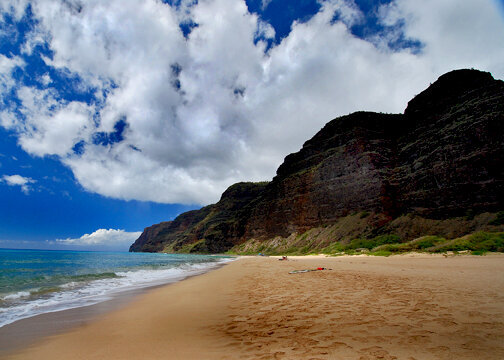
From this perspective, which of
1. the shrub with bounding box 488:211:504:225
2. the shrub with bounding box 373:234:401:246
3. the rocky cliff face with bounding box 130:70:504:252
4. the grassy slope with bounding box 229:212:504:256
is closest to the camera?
the grassy slope with bounding box 229:212:504:256

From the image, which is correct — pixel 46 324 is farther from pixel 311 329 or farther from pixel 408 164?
pixel 408 164

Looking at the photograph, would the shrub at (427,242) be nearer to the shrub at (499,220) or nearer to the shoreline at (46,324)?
the shrub at (499,220)

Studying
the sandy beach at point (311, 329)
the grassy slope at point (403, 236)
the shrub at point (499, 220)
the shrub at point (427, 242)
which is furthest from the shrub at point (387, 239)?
the sandy beach at point (311, 329)

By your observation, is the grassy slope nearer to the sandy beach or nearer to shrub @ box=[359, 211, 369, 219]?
shrub @ box=[359, 211, 369, 219]

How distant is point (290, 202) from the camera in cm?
7344

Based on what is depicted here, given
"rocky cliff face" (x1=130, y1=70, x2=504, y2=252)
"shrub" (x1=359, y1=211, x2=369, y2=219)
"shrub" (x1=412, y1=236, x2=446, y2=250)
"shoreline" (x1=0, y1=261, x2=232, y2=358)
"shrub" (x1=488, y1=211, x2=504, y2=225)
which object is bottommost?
"shoreline" (x1=0, y1=261, x2=232, y2=358)

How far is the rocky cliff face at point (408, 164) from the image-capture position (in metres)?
31.2

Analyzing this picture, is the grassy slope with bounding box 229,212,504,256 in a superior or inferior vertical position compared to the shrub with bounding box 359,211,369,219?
inferior

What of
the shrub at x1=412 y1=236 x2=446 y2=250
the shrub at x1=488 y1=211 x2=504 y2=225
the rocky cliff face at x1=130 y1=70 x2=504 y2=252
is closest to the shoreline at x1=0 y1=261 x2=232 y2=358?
the shrub at x1=412 y1=236 x2=446 y2=250

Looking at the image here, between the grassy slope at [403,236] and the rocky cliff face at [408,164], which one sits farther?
the rocky cliff face at [408,164]

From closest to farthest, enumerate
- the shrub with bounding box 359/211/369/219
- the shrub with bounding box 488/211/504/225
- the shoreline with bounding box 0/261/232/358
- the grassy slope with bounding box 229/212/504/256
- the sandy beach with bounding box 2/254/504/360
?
the sandy beach with bounding box 2/254/504/360 → the shoreline with bounding box 0/261/232/358 → the grassy slope with bounding box 229/212/504/256 → the shrub with bounding box 488/211/504/225 → the shrub with bounding box 359/211/369/219

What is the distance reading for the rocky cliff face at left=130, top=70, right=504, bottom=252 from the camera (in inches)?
1227

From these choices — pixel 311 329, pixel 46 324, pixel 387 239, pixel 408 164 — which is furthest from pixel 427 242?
Result: pixel 46 324

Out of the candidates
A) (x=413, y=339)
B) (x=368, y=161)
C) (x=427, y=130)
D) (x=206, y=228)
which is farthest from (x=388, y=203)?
(x=206, y=228)
